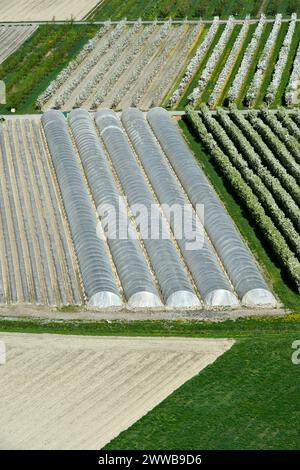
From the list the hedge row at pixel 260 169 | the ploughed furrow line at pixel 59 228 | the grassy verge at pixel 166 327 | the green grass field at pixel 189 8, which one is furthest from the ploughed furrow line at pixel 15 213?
the green grass field at pixel 189 8

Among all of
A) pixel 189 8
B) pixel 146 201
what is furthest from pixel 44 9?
pixel 146 201

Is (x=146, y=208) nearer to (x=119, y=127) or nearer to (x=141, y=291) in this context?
(x=141, y=291)

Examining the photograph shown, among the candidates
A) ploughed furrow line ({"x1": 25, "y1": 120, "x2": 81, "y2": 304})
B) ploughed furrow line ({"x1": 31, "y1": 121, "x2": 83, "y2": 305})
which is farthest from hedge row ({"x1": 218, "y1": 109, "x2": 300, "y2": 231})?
ploughed furrow line ({"x1": 25, "y1": 120, "x2": 81, "y2": 304})

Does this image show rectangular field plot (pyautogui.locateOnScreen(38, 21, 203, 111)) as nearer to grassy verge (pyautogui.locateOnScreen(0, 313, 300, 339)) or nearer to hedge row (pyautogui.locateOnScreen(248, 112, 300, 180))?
hedge row (pyautogui.locateOnScreen(248, 112, 300, 180))

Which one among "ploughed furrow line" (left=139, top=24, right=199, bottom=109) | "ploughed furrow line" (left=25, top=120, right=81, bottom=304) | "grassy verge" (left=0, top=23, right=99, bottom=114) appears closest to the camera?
"ploughed furrow line" (left=25, top=120, right=81, bottom=304)

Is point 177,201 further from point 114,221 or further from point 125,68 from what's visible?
point 125,68

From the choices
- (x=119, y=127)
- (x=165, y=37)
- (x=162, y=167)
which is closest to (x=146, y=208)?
(x=162, y=167)
